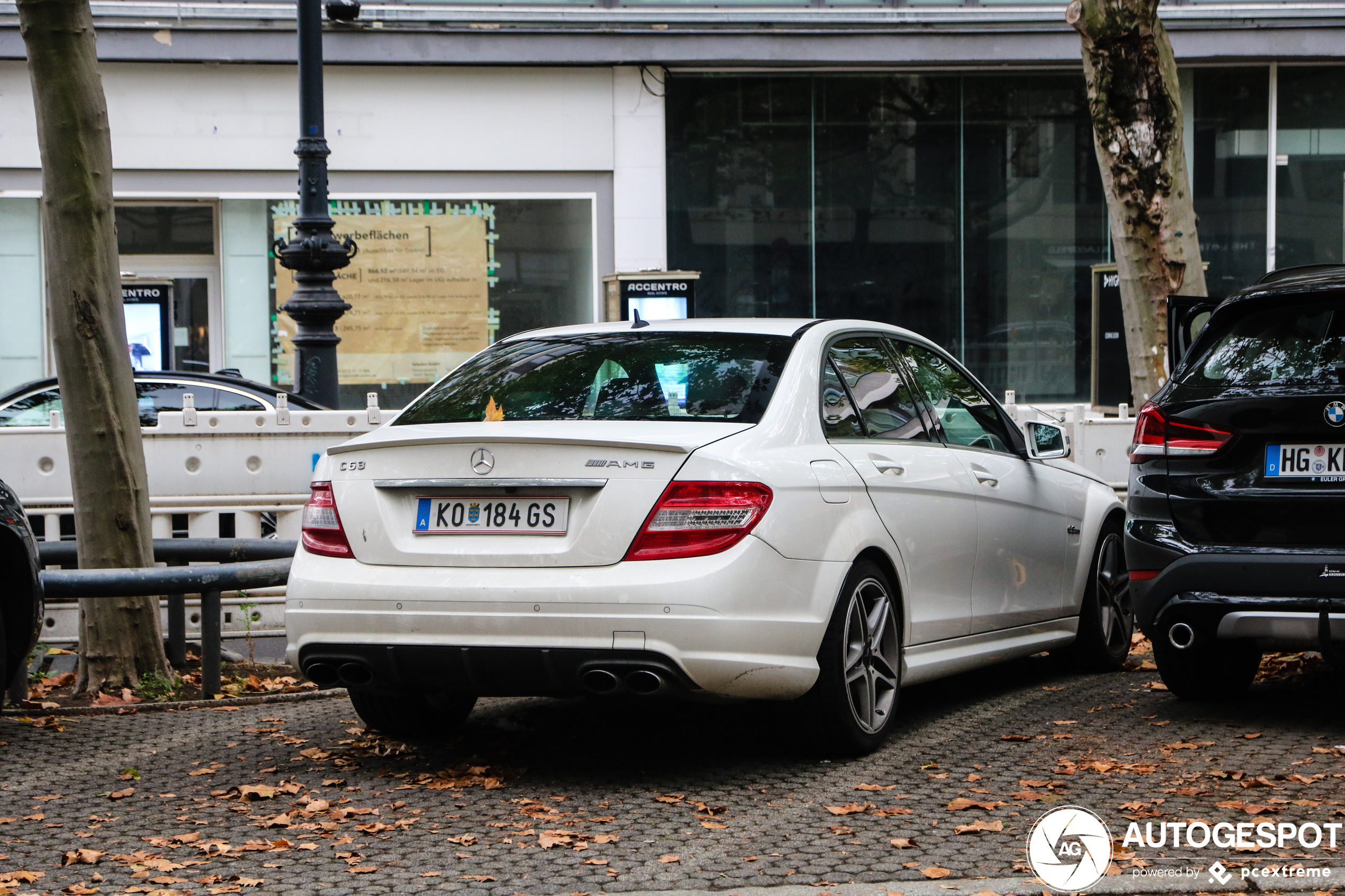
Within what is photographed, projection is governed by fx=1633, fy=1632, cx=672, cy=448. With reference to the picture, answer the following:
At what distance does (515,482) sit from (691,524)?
1.89ft

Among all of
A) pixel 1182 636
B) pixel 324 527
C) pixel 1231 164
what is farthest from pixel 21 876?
pixel 1231 164

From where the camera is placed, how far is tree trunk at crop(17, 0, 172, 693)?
23.2 ft

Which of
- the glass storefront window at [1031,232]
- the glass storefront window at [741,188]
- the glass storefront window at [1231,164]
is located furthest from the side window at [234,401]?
the glass storefront window at [1231,164]

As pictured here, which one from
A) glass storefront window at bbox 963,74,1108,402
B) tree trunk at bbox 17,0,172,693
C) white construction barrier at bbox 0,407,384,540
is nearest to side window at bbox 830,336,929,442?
tree trunk at bbox 17,0,172,693

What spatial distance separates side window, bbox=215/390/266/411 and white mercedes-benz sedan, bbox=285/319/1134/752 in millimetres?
7323

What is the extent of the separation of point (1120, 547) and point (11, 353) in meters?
14.4

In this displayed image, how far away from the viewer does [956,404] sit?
6.91 metres

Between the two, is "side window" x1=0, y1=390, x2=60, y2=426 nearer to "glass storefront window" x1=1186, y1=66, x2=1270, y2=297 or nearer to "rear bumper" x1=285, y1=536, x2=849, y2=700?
"rear bumper" x1=285, y1=536, x2=849, y2=700

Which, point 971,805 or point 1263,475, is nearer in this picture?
point 971,805

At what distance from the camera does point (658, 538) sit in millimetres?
4980

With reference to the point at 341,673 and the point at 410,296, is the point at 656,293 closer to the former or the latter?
the point at 410,296

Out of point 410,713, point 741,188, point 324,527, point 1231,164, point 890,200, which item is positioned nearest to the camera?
point 324,527

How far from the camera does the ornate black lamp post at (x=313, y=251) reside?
11789 millimetres

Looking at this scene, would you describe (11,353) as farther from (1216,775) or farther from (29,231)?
(1216,775)
